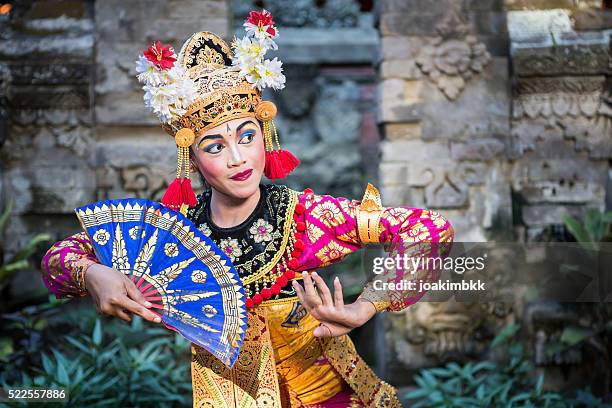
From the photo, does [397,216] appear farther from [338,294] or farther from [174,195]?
[174,195]

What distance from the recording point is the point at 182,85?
3.26 m

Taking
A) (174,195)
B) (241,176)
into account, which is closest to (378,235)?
(241,176)

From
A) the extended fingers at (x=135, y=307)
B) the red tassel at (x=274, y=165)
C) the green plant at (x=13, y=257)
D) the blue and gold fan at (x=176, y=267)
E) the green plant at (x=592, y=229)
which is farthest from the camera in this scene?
the green plant at (x=13, y=257)

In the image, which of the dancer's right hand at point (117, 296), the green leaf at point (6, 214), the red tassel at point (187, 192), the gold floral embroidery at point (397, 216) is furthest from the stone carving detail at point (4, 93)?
the gold floral embroidery at point (397, 216)

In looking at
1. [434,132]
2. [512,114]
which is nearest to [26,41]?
[434,132]

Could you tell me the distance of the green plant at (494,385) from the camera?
18.0 feet

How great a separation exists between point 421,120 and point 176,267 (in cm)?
344

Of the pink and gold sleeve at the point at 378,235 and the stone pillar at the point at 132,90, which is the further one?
the stone pillar at the point at 132,90

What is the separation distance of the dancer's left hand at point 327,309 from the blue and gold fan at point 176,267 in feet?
0.97

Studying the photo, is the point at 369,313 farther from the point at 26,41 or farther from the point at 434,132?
the point at 26,41

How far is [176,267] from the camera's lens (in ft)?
10.4

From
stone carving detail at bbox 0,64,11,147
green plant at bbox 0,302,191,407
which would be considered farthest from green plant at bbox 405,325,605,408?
stone carving detail at bbox 0,64,11,147

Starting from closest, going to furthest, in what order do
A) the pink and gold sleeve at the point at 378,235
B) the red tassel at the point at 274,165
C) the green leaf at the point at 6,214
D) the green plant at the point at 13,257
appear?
the pink and gold sleeve at the point at 378,235, the red tassel at the point at 274,165, the green plant at the point at 13,257, the green leaf at the point at 6,214

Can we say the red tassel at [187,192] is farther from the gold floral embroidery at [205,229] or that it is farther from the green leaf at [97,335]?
the green leaf at [97,335]
